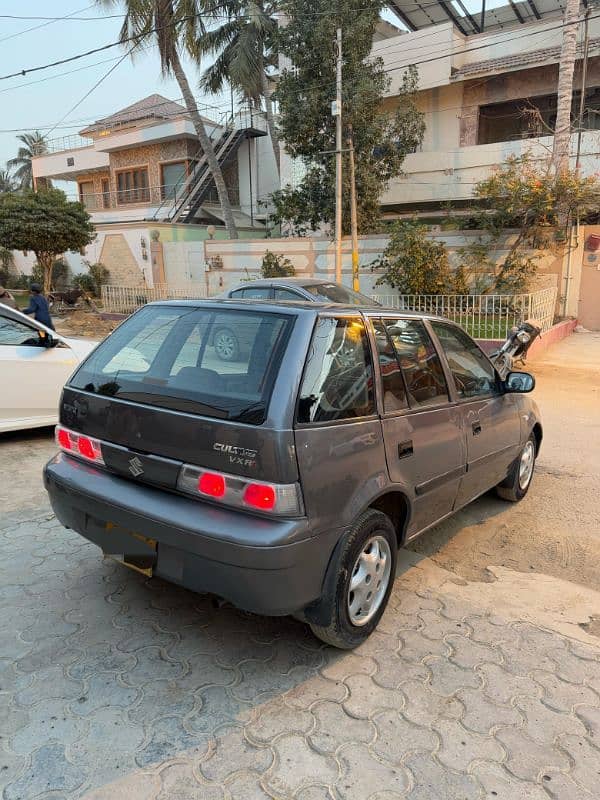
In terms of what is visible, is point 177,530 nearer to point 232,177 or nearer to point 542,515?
point 542,515

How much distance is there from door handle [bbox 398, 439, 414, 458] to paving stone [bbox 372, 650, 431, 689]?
3.11 ft

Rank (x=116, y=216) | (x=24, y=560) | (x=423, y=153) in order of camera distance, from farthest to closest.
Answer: (x=116, y=216), (x=423, y=153), (x=24, y=560)

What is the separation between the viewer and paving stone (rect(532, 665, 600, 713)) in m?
2.46

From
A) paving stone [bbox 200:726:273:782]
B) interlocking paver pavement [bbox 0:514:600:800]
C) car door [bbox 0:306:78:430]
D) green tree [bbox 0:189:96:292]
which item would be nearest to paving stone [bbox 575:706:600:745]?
interlocking paver pavement [bbox 0:514:600:800]

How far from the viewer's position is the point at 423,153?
70.4 feet

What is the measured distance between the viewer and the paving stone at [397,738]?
2.17m

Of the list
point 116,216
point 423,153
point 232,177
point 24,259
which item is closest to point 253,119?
point 232,177

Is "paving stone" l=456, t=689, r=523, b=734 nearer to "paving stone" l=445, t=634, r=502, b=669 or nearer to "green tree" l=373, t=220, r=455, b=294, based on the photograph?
"paving stone" l=445, t=634, r=502, b=669

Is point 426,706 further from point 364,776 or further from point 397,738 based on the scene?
point 364,776

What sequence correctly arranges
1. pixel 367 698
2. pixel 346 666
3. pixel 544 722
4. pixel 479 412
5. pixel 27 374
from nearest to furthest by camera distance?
1. pixel 544 722
2. pixel 367 698
3. pixel 346 666
4. pixel 479 412
5. pixel 27 374

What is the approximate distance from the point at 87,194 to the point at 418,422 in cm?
3530

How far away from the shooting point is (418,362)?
329 cm

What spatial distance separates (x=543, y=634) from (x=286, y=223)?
21.5 metres

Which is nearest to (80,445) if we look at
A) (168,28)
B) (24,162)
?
(168,28)
